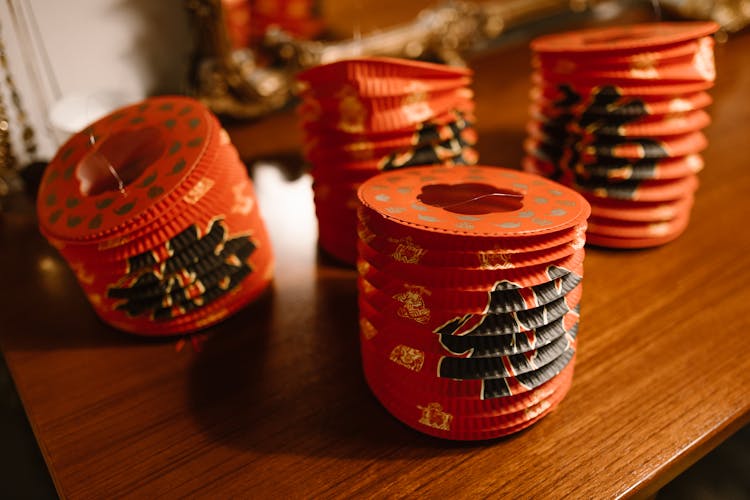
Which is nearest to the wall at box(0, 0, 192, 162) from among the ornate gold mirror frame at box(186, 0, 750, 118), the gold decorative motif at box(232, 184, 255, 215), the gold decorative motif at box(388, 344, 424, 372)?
the ornate gold mirror frame at box(186, 0, 750, 118)

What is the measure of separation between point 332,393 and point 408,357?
155 mm

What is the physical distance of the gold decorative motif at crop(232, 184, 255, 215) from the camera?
0.78 meters

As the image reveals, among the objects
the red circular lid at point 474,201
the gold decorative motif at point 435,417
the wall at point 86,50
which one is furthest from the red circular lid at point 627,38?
the wall at point 86,50

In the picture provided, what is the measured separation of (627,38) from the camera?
0.97 metres

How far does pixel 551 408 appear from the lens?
25.2 inches

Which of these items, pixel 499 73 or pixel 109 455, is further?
pixel 499 73

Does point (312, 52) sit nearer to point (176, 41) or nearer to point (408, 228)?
point (176, 41)

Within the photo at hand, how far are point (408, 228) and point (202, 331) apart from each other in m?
0.42

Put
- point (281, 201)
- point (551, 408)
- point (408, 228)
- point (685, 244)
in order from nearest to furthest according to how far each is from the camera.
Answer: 1. point (408, 228)
2. point (551, 408)
3. point (685, 244)
4. point (281, 201)

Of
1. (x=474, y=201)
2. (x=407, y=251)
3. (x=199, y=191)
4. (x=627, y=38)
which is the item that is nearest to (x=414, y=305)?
(x=407, y=251)

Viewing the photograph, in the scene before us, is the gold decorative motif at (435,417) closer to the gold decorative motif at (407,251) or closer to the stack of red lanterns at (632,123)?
the gold decorative motif at (407,251)

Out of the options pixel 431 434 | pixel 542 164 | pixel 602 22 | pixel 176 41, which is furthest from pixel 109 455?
pixel 602 22

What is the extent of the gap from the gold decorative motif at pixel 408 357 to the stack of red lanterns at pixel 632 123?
495 millimetres

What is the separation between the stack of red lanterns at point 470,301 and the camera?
53 centimetres
